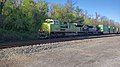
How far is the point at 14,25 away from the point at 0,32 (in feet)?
10.8

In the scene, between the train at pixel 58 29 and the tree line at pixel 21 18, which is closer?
the tree line at pixel 21 18

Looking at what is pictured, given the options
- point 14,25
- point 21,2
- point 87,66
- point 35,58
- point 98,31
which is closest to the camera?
point 87,66

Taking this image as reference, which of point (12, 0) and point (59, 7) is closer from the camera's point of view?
point (12, 0)

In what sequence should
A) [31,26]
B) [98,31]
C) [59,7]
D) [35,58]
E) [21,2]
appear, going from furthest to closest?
[59,7], [98,31], [21,2], [31,26], [35,58]

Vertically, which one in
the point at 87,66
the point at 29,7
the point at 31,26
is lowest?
the point at 87,66

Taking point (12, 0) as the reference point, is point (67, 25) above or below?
below

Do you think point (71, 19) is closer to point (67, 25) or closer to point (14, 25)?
point (67, 25)

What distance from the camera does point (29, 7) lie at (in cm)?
3225

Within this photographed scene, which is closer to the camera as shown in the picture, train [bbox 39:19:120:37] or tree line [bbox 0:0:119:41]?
tree line [bbox 0:0:119:41]

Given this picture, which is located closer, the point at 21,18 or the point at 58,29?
the point at 21,18

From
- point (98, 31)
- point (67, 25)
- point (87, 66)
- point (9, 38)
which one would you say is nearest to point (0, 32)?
point (9, 38)

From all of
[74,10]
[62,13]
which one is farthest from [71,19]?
Result: [74,10]

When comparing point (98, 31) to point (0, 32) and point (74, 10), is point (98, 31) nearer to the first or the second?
point (74, 10)

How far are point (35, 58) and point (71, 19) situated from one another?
47138mm
